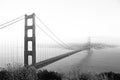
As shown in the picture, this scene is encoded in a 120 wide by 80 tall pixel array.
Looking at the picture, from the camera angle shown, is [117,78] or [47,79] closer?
[47,79]

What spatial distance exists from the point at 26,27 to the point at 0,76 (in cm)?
607

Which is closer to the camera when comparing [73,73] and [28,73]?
[28,73]

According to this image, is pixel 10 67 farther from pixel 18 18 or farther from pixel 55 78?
pixel 18 18

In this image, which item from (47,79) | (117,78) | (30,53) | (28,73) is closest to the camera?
(28,73)

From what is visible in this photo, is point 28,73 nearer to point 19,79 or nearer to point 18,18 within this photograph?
Answer: point 19,79

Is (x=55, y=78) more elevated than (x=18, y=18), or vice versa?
(x=18, y=18)

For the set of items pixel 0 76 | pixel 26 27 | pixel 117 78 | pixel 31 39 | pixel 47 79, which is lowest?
pixel 117 78

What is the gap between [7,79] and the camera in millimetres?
3941

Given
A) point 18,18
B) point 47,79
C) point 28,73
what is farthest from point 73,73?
point 18,18

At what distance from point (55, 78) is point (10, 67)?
7.60 ft

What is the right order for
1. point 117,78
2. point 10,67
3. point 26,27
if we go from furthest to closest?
point 26,27 < point 117,78 < point 10,67

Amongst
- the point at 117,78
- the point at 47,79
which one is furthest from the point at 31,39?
the point at 117,78

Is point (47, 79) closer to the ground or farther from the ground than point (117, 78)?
farther from the ground

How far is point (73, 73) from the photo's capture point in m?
5.37
